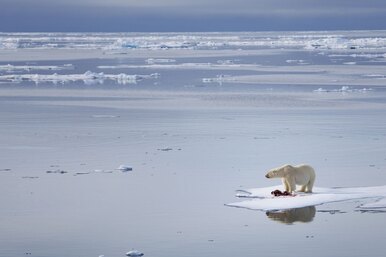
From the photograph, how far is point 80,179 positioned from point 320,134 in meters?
5.49

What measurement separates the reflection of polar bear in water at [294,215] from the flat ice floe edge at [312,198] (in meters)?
0.13

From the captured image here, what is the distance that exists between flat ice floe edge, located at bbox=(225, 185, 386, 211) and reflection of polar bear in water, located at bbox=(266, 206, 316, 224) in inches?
5.2

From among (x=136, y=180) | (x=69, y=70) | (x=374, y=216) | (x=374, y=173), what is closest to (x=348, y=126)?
(x=374, y=173)

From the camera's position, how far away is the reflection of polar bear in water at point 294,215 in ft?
29.0

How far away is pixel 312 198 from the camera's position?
9773 millimetres

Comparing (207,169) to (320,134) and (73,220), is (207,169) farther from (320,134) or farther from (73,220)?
(320,134)

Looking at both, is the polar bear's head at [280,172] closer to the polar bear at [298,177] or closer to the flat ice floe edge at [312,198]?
the polar bear at [298,177]

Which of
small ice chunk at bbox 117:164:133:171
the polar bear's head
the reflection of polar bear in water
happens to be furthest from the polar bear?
small ice chunk at bbox 117:164:133:171

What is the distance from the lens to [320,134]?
1537 cm

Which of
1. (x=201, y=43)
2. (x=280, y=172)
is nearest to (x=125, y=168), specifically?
(x=280, y=172)

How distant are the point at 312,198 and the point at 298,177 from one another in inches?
20.6

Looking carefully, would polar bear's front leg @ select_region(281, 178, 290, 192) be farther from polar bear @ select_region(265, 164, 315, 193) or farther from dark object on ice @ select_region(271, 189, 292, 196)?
dark object on ice @ select_region(271, 189, 292, 196)

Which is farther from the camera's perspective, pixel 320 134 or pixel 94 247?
pixel 320 134

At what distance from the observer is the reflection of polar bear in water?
885 centimetres
